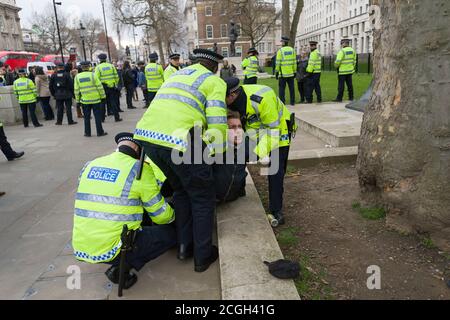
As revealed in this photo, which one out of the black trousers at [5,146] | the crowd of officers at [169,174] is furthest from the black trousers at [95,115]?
the crowd of officers at [169,174]

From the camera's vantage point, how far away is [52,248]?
12.6ft

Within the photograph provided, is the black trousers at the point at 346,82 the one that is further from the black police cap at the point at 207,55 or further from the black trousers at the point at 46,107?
the black trousers at the point at 46,107

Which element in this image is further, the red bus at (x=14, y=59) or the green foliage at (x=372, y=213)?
the red bus at (x=14, y=59)

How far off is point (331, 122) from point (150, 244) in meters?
5.37

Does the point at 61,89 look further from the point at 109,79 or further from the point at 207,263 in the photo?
the point at 207,263

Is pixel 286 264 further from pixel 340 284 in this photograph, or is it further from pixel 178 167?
pixel 178 167

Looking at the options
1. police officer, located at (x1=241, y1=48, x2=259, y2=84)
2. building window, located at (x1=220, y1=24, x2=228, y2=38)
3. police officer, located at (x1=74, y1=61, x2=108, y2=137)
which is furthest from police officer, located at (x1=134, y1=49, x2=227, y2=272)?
building window, located at (x1=220, y1=24, x2=228, y2=38)

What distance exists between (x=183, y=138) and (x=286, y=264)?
1.14m

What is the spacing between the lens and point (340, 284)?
2.66 meters

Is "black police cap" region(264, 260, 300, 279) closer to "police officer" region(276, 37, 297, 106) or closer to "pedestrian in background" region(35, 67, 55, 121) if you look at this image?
"police officer" region(276, 37, 297, 106)

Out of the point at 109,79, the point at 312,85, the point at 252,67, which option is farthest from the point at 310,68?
the point at 109,79

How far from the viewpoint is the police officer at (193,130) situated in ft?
9.41

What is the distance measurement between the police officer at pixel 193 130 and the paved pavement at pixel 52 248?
0.28 meters
